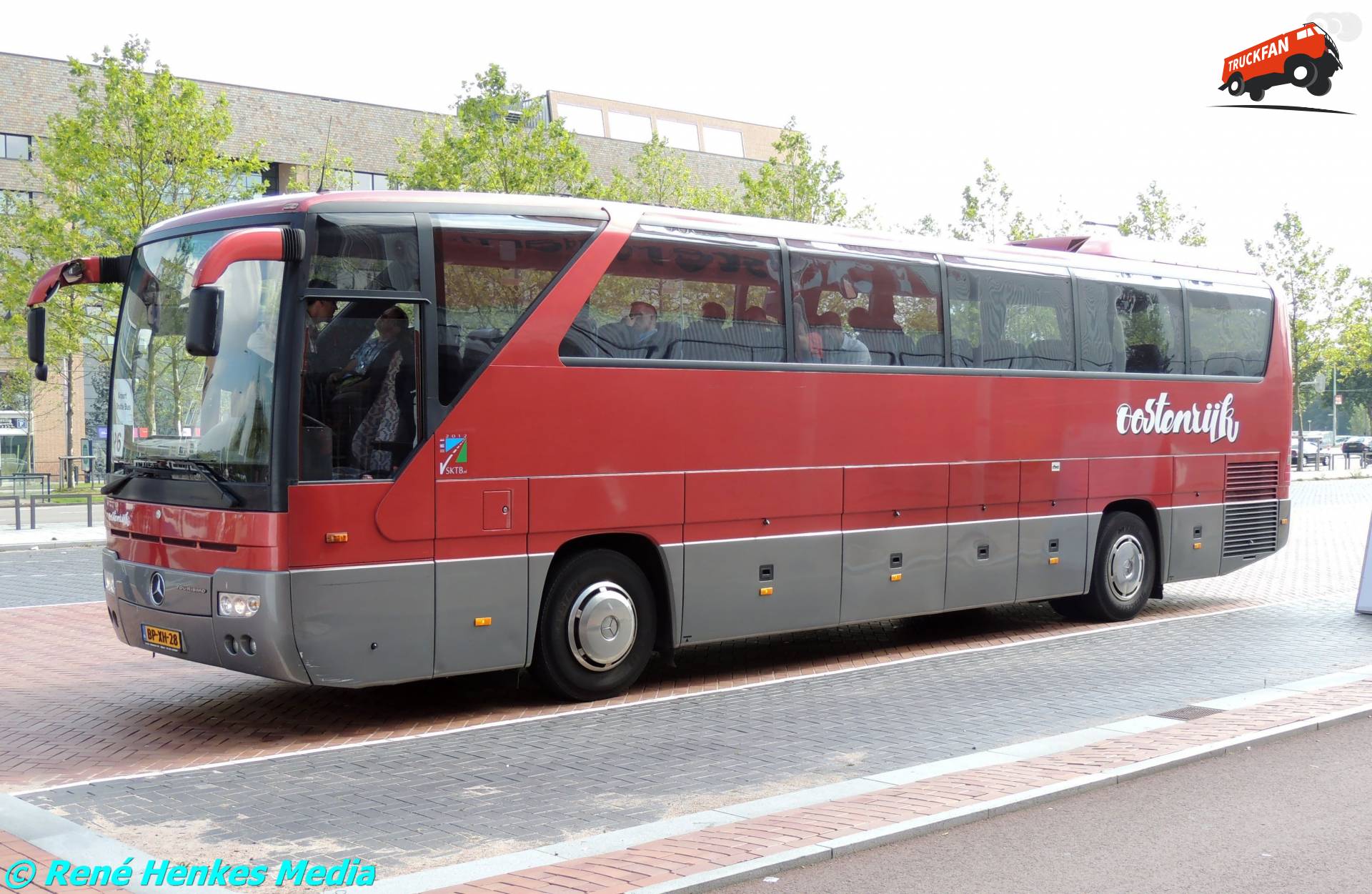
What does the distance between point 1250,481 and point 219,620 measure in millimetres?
11467

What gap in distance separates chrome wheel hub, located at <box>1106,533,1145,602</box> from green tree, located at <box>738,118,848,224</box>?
2757 centimetres

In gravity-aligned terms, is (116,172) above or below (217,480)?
above

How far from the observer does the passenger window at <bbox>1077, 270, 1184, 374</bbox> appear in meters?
13.8

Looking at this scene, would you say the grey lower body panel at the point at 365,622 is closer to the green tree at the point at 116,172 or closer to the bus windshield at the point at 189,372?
the bus windshield at the point at 189,372

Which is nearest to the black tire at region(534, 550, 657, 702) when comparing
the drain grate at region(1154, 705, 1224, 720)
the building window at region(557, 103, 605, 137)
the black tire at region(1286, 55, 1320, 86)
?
the drain grate at region(1154, 705, 1224, 720)

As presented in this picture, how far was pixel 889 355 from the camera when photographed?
11.9 metres

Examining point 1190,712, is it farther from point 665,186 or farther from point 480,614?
point 665,186

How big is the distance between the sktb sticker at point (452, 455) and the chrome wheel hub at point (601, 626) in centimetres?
138

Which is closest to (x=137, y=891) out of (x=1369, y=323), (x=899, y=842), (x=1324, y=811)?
(x=899, y=842)

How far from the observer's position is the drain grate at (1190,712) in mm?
8922

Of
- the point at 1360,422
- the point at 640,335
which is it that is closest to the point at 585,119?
the point at 640,335

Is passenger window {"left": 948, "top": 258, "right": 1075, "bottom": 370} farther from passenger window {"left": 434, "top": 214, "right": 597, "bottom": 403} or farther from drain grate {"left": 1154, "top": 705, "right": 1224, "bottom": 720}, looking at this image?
passenger window {"left": 434, "top": 214, "right": 597, "bottom": 403}

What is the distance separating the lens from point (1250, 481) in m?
15.5

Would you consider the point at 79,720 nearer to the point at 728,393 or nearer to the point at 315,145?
the point at 728,393
